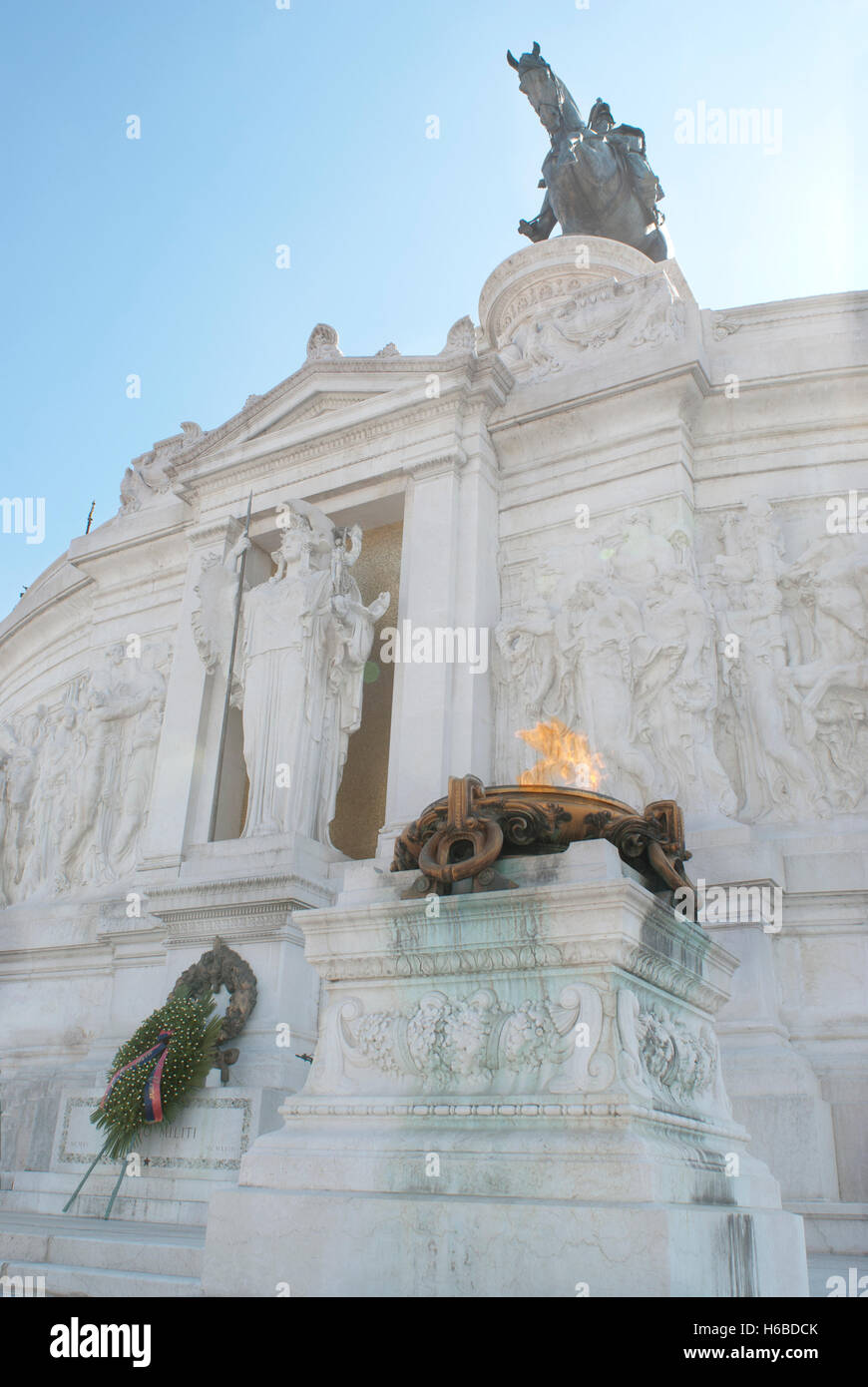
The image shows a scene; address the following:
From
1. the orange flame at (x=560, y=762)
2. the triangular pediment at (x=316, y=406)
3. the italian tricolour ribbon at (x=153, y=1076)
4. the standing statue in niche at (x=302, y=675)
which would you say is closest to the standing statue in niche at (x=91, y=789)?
the standing statue in niche at (x=302, y=675)

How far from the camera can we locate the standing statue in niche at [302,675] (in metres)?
12.7

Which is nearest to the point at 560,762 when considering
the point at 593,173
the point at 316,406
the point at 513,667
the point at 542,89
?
the point at 513,667

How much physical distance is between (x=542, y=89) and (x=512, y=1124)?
2126 centimetres

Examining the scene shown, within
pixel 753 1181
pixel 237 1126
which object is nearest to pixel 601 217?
pixel 237 1126

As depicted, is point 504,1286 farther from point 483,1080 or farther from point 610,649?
point 610,649

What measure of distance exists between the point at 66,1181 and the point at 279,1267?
19.6 feet

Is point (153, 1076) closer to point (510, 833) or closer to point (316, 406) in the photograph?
point (510, 833)

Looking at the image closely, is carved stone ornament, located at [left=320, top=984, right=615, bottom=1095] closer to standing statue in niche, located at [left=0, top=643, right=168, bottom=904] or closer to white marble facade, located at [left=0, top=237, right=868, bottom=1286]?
white marble facade, located at [left=0, top=237, right=868, bottom=1286]

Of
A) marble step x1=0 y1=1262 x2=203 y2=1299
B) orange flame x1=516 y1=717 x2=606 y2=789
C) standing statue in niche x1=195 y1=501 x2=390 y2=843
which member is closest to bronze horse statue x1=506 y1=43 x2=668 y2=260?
standing statue in niche x1=195 y1=501 x2=390 y2=843

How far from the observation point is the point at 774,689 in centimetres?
1124

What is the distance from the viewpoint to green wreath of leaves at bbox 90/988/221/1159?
9438 millimetres

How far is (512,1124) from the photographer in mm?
4750

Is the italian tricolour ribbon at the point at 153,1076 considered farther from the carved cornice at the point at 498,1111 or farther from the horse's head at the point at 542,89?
the horse's head at the point at 542,89

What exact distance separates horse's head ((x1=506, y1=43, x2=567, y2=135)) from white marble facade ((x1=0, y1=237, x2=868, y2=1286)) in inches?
326
